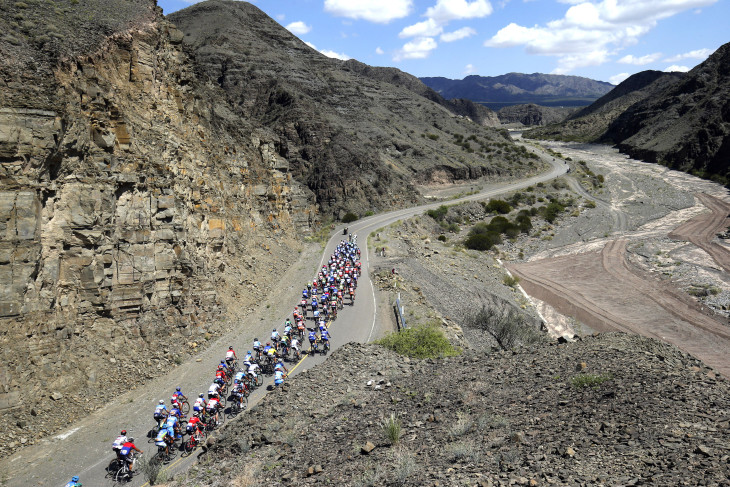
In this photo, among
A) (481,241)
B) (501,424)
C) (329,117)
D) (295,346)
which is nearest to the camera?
(501,424)

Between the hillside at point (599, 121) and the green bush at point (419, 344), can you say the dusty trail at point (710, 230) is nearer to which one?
the green bush at point (419, 344)

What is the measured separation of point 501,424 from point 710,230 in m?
58.3

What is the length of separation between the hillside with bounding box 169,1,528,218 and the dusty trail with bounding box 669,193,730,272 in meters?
30.5

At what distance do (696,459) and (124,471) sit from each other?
13.3m

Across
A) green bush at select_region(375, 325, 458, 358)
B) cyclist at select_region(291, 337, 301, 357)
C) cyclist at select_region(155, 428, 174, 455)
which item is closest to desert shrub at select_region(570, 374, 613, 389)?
green bush at select_region(375, 325, 458, 358)

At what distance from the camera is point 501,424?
11.5m

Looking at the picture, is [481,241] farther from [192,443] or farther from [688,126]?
[688,126]

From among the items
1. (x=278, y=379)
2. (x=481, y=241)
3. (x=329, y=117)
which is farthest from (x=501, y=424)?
(x=329, y=117)

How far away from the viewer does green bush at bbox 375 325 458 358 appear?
19.7m

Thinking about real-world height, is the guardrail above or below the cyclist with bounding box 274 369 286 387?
below

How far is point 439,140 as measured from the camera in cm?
8662

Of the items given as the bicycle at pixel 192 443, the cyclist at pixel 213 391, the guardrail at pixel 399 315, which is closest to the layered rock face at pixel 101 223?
the cyclist at pixel 213 391

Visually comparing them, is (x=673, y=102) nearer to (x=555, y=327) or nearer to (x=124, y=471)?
(x=555, y=327)

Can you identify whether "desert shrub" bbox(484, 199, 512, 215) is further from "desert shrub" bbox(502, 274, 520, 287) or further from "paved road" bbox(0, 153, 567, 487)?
"paved road" bbox(0, 153, 567, 487)
